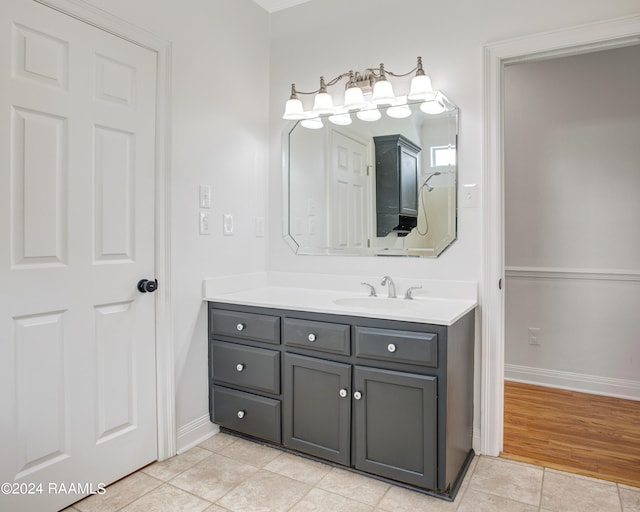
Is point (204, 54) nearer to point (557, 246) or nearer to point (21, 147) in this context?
point (21, 147)

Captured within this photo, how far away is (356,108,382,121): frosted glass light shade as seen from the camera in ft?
8.23

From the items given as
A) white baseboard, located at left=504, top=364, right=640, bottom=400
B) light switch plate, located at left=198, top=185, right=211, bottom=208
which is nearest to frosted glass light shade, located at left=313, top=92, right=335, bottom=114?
light switch plate, located at left=198, top=185, right=211, bottom=208

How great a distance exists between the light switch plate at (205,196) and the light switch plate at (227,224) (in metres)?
0.14

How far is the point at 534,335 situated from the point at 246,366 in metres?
2.21

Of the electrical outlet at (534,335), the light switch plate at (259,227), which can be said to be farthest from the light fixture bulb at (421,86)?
the electrical outlet at (534,335)

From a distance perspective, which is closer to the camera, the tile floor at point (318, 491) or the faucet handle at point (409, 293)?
the tile floor at point (318, 491)

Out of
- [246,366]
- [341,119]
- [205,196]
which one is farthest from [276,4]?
[246,366]

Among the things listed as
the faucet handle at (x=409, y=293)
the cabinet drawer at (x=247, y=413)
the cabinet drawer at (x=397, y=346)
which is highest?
the faucet handle at (x=409, y=293)

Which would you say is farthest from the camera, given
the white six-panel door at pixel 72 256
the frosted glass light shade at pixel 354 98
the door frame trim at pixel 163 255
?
the frosted glass light shade at pixel 354 98

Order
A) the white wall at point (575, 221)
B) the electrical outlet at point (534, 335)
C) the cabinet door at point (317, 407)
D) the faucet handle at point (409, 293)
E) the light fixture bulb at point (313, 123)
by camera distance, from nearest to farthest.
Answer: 1. the cabinet door at point (317, 407)
2. the faucet handle at point (409, 293)
3. the light fixture bulb at point (313, 123)
4. the white wall at point (575, 221)
5. the electrical outlet at point (534, 335)

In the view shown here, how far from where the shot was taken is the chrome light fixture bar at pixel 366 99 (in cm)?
227

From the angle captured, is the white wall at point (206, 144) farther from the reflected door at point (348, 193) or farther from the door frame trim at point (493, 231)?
the door frame trim at point (493, 231)

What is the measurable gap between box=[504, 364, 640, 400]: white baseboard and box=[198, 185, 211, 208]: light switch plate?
2537 mm

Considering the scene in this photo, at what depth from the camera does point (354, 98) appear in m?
2.46
